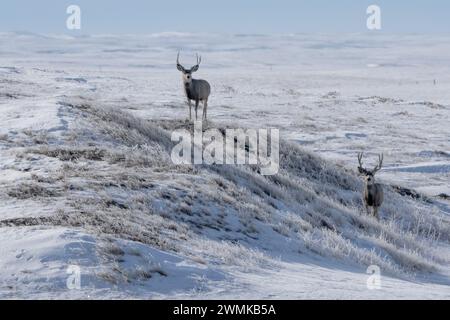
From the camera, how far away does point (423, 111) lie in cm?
5016

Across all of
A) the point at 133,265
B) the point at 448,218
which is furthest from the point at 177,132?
the point at 133,265

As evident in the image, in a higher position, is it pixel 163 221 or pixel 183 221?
pixel 163 221

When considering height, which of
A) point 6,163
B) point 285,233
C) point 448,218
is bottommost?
point 448,218

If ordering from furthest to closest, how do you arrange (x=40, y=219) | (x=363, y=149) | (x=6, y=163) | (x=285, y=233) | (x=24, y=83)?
1. (x=24, y=83)
2. (x=363, y=149)
3. (x=6, y=163)
4. (x=285, y=233)
5. (x=40, y=219)

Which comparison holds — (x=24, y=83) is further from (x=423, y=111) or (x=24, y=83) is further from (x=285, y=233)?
(x=285, y=233)

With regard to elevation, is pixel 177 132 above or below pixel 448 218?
above

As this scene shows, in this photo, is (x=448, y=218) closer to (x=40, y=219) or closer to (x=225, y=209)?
(x=225, y=209)

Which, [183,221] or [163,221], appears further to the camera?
[183,221]

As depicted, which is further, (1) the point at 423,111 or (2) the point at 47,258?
(1) the point at 423,111
